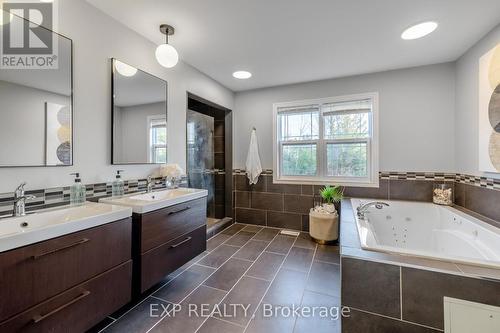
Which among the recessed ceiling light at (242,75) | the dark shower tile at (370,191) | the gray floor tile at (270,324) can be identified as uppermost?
the recessed ceiling light at (242,75)

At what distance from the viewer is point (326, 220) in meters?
2.96

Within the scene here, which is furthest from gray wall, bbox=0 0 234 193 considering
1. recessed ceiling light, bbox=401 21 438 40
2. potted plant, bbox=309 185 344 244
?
recessed ceiling light, bbox=401 21 438 40

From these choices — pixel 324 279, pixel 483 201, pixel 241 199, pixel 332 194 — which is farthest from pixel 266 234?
pixel 483 201

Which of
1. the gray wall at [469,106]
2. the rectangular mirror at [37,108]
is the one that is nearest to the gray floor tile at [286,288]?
the rectangular mirror at [37,108]

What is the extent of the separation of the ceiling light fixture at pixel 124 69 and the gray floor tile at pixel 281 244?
247 centimetres

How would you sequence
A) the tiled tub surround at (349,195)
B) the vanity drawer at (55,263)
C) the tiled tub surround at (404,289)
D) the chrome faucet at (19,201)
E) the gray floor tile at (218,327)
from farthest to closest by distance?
1. the tiled tub surround at (349,195)
2. the gray floor tile at (218,327)
3. the chrome faucet at (19,201)
4. the tiled tub surround at (404,289)
5. the vanity drawer at (55,263)

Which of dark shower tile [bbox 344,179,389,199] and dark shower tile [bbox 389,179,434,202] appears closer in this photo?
dark shower tile [bbox 389,179,434,202]

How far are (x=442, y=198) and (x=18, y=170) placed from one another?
4048 millimetres

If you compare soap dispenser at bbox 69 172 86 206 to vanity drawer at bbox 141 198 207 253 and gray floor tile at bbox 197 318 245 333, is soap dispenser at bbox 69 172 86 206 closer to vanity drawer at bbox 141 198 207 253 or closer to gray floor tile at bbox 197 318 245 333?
vanity drawer at bbox 141 198 207 253

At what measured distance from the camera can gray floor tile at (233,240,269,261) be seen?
2.63 meters

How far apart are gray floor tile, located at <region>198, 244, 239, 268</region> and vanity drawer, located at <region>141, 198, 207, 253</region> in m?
0.54

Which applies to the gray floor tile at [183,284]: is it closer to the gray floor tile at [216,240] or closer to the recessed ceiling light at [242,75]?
the gray floor tile at [216,240]

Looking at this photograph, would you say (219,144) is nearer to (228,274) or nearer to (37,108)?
(228,274)

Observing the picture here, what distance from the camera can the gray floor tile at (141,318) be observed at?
1.52 m
